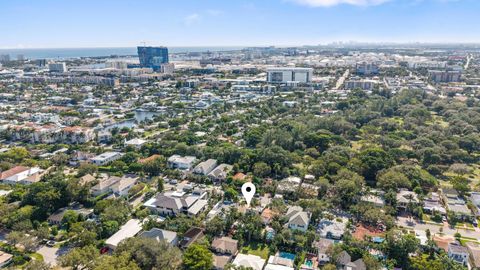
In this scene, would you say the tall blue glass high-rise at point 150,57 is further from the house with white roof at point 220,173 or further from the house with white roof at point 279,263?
the house with white roof at point 279,263

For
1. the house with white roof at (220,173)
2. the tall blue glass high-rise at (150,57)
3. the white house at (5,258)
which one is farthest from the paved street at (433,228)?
the tall blue glass high-rise at (150,57)

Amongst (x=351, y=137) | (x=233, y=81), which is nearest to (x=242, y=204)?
(x=351, y=137)

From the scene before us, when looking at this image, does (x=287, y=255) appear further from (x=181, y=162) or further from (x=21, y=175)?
(x=21, y=175)

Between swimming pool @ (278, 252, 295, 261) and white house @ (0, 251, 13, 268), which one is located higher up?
white house @ (0, 251, 13, 268)

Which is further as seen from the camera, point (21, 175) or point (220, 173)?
point (220, 173)

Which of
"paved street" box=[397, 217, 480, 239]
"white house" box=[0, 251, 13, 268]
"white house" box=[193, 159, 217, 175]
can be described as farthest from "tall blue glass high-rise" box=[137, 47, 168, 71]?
"paved street" box=[397, 217, 480, 239]

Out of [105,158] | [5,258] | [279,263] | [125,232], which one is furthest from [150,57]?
[279,263]

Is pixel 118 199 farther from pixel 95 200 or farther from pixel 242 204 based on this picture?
pixel 242 204

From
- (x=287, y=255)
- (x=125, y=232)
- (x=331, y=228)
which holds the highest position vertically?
(x=125, y=232)

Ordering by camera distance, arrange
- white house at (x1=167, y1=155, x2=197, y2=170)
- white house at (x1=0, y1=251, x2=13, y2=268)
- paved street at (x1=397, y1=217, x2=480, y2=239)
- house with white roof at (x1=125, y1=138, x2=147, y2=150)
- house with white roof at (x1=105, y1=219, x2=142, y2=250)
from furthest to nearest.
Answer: house with white roof at (x1=125, y1=138, x2=147, y2=150), white house at (x1=167, y1=155, x2=197, y2=170), paved street at (x1=397, y1=217, x2=480, y2=239), house with white roof at (x1=105, y1=219, x2=142, y2=250), white house at (x1=0, y1=251, x2=13, y2=268)

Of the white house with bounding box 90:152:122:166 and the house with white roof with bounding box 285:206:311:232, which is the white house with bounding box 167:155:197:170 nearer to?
the white house with bounding box 90:152:122:166

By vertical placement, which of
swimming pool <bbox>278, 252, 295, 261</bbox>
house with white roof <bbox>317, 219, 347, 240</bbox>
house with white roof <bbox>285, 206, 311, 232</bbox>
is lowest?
swimming pool <bbox>278, 252, 295, 261</bbox>
